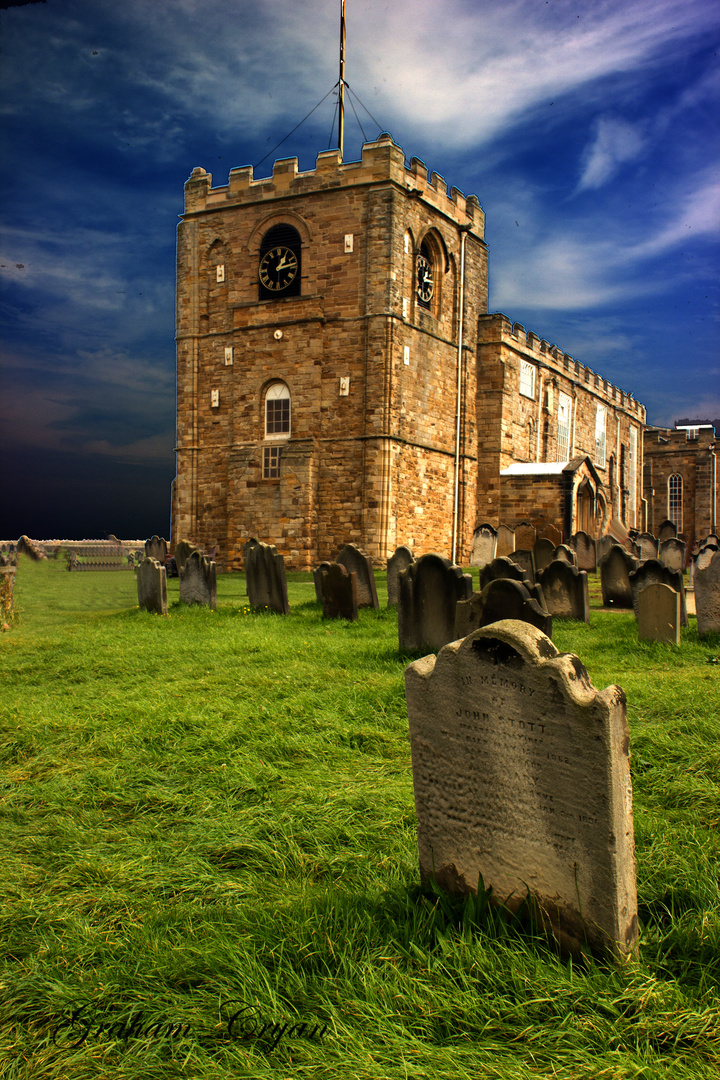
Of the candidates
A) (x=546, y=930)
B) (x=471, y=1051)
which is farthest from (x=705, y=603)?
(x=471, y=1051)

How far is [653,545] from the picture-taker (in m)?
20.2

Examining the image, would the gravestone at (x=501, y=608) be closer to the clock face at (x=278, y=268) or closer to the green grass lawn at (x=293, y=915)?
the green grass lawn at (x=293, y=915)

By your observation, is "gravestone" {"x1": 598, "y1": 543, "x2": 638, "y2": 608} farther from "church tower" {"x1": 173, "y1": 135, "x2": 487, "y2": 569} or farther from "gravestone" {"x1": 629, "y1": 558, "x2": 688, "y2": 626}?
"church tower" {"x1": 173, "y1": 135, "x2": 487, "y2": 569}

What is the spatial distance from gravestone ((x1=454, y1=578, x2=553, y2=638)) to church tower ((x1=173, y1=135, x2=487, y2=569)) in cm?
1537

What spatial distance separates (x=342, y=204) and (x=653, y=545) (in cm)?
1361

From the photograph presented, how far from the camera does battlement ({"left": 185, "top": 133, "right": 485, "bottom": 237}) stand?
68.8 ft

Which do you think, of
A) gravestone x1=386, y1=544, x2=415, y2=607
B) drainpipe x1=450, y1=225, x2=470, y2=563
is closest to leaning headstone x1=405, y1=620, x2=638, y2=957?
gravestone x1=386, y1=544, x2=415, y2=607

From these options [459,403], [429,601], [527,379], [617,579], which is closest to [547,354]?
[527,379]

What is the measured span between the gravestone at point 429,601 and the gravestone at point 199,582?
16.6 ft

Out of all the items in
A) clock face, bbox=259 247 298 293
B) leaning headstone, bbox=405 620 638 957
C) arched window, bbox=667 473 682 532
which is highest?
clock face, bbox=259 247 298 293

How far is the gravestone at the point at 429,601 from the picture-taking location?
6.92m

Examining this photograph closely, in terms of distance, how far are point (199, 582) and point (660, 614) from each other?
22.9 ft

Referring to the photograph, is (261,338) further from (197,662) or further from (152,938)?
(152,938)

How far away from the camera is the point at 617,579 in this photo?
1210 cm
